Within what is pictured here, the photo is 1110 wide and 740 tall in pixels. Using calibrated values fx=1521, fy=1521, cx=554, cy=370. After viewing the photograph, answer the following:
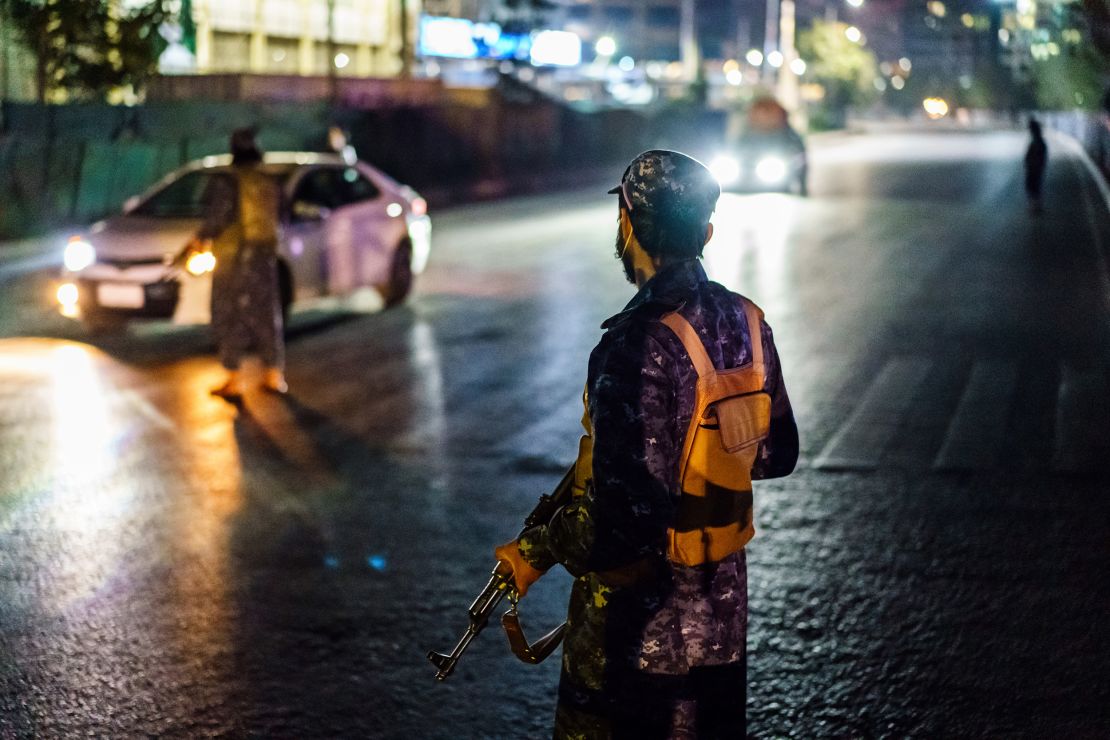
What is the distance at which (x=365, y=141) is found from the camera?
105 ft

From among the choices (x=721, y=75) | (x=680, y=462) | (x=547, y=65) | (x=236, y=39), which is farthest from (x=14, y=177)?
(x=721, y=75)

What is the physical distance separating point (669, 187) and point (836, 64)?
97366 millimetres

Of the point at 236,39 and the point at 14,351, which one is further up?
the point at 236,39

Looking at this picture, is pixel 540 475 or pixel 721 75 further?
pixel 721 75

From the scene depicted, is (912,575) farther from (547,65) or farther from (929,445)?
(547,65)

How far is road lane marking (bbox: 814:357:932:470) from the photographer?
8.53 m

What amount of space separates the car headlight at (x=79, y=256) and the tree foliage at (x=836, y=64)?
8355cm

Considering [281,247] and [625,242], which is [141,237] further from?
[625,242]

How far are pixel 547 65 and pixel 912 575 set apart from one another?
8039 centimetres

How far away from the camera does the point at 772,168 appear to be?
3306cm

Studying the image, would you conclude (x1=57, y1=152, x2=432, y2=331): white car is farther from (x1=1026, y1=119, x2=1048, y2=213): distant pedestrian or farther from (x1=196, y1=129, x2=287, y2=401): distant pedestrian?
(x1=1026, y1=119, x2=1048, y2=213): distant pedestrian

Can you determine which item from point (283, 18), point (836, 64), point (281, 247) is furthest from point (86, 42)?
point (836, 64)

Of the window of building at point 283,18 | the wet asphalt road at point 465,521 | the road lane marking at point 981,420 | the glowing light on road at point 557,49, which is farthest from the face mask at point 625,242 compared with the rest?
the glowing light on road at point 557,49

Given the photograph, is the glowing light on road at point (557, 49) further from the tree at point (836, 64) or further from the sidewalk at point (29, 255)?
the sidewalk at point (29, 255)
